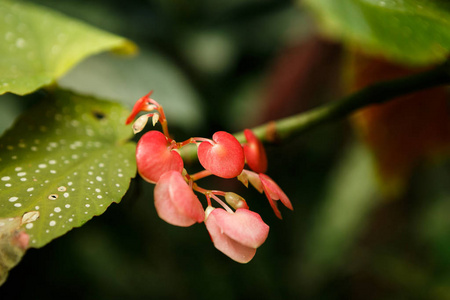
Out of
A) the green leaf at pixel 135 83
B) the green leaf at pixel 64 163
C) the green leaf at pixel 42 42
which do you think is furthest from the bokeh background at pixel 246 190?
the green leaf at pixel 64 163

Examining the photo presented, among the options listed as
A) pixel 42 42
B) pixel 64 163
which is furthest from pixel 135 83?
pixel 64 163

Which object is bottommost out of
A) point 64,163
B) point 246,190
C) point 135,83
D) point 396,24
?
point 246,190

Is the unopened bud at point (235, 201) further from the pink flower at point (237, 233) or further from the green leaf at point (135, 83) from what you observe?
the green leaf at point (135, 83)

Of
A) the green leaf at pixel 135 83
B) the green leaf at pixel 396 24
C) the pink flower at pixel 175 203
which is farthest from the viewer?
the green leaf at pixel 135 83

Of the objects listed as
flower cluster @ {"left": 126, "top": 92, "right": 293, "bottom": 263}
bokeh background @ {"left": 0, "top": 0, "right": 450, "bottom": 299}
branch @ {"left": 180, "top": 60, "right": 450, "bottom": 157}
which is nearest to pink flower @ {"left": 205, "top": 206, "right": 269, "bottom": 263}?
flower cluster @ {"left": 126, "top": 92, "right": 293, "bottom": 263}

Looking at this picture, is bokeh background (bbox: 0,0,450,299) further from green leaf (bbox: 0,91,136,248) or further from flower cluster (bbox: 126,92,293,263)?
flower cluster (bbox: 126,92,293,263)

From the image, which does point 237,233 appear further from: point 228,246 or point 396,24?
point 396,24
